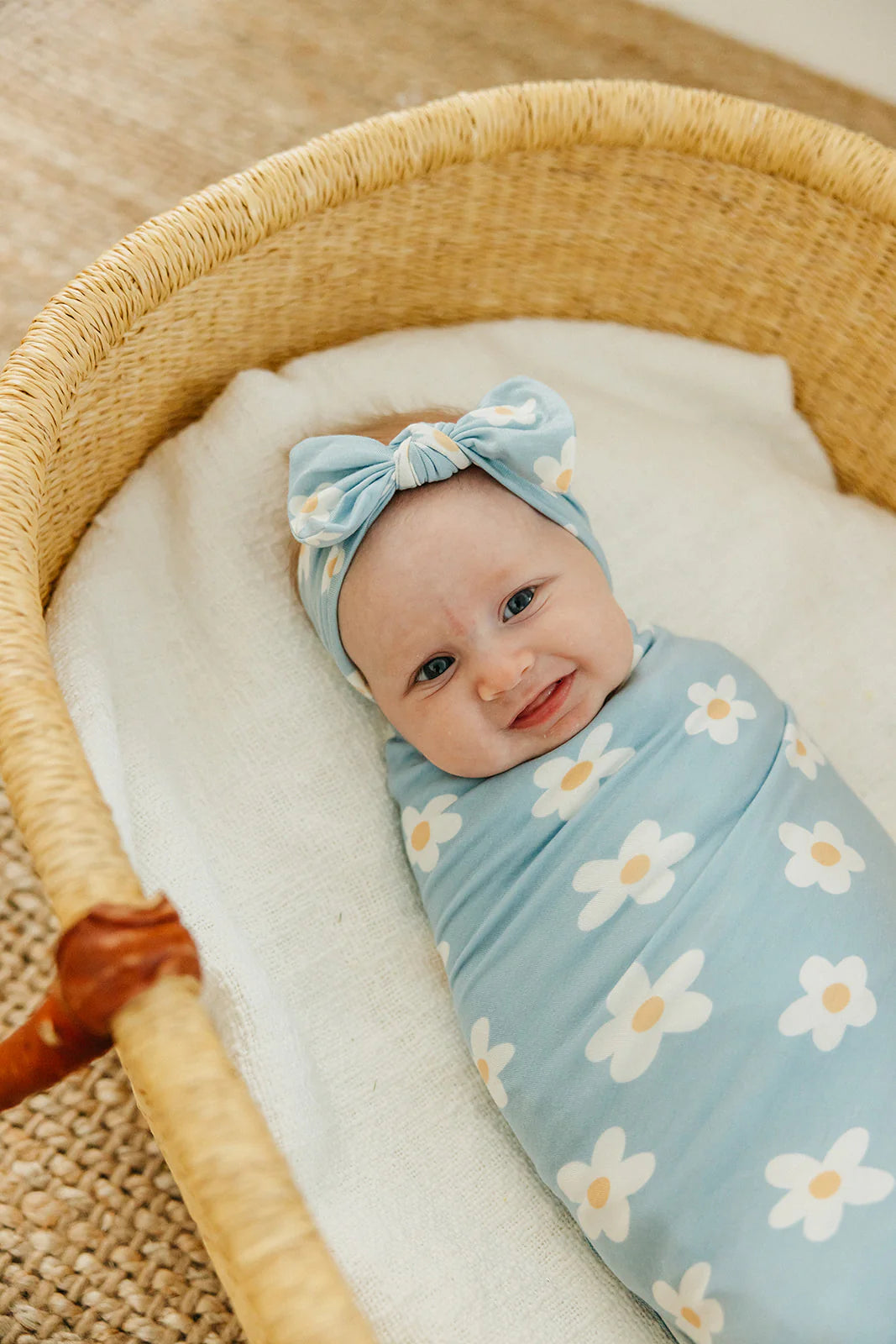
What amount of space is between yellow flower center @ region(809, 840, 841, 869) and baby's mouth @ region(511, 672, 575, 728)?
232mm

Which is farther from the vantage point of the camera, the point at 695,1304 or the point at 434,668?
the point at 434,668

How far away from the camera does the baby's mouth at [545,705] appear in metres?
0.93

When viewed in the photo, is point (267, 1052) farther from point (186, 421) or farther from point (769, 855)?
point (186, 421)

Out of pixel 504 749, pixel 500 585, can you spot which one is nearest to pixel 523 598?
pixel 500 585

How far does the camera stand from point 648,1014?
2.69ft

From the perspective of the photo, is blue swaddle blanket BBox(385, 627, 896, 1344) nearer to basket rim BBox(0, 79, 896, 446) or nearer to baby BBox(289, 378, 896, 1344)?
baby BBox(289, 378, 896, 1344)

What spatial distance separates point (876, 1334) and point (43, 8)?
2.05 m

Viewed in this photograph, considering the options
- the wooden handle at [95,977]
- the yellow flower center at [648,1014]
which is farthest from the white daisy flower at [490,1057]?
the wooden handle at [95,977]

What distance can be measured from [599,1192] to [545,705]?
1.22 feet

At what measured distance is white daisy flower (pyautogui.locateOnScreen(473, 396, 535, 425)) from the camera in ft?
3.08

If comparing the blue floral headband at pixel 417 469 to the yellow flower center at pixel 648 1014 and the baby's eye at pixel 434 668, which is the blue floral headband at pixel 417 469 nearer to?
the baby's eye at pixel 434 668

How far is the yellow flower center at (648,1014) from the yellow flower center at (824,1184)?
0.47 feet

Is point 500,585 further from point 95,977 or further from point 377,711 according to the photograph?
point 95,977

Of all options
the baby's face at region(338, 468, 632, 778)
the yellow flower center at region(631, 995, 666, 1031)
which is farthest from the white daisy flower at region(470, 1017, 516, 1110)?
the baby's face at region(338, 468, 632, 778)
